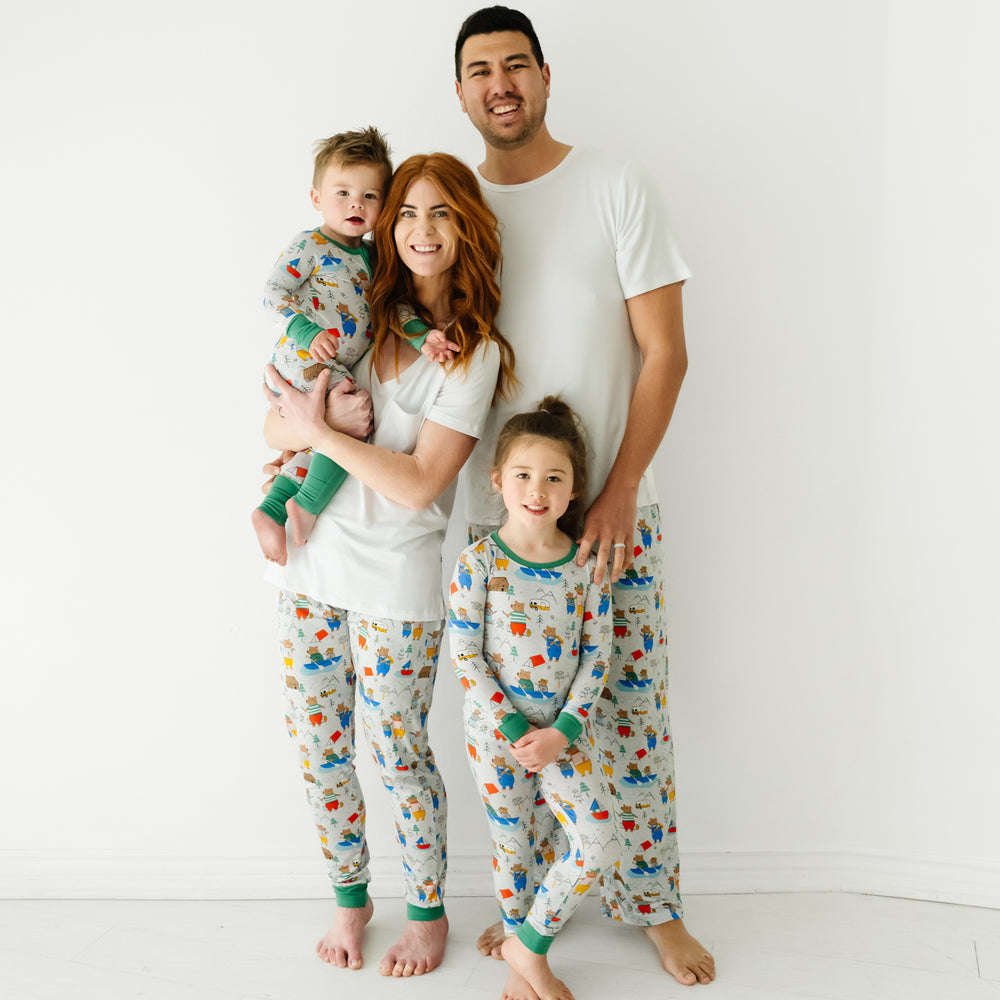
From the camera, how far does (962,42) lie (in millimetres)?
1898

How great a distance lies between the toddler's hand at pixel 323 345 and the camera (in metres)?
1.68

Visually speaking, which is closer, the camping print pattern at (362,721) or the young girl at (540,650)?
the young girl at (540,650)

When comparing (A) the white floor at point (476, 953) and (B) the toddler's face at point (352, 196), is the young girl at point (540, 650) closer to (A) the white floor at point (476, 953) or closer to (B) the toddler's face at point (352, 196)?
(A) the white floor at point (476, 953)

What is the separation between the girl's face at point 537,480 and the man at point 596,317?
0.39 ft

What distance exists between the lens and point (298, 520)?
175 centimetres

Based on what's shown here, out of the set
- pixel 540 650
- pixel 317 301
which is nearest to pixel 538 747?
pixel 540 650

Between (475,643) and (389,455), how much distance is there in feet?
1.24

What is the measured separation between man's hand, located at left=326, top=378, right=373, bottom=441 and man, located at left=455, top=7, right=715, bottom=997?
0.84ft

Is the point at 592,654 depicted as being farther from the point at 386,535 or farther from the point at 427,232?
the point at 427,232

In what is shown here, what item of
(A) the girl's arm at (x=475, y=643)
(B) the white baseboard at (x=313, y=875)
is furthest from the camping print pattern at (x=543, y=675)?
(B) the white baseboard at (x=313, y=875)

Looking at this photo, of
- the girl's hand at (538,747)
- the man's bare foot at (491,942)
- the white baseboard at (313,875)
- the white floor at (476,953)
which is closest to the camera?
the girl's hand at (538,747)

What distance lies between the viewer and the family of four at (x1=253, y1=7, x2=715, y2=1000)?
5.46 feet

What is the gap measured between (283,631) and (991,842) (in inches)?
65.7

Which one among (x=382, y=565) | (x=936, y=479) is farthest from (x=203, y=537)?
(x=936, y=479)
